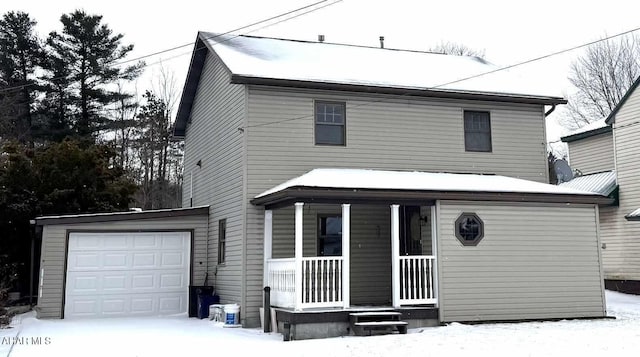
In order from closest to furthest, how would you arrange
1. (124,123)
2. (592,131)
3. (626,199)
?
(626,199)
(592,131)
(124,123)

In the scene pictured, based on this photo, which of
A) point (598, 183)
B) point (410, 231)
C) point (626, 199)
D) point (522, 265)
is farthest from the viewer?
point (598, 183)

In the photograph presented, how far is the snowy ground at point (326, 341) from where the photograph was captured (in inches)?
373

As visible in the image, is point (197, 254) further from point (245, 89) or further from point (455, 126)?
point (455, 126)

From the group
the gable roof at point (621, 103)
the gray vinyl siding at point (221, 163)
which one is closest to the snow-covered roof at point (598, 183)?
the gable roof at point (621, 103)

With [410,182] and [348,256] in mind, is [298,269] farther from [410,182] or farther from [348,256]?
[410,182]

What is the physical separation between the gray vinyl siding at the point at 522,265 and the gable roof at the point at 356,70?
3505 mm

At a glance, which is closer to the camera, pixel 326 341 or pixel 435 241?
pixel 326 341

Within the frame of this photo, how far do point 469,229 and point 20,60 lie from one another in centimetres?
2992

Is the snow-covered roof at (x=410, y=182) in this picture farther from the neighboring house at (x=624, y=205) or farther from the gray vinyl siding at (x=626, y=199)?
the gray vinyl siding at (x=626, y=199)

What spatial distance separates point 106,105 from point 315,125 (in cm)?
2324

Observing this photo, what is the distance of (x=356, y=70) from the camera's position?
619 inches

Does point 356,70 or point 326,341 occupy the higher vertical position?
point 356,70

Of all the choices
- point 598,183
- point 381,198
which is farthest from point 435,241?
point 598,183

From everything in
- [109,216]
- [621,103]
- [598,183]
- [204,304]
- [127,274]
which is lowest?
[204,304]
